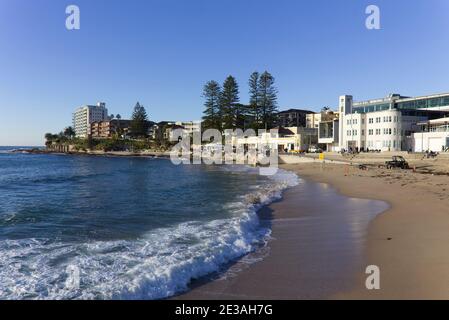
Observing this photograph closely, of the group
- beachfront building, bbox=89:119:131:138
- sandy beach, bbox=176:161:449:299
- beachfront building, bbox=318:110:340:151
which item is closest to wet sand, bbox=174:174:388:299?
sandy beach, bbox=176:161:449:299

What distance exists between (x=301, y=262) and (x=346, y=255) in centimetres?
123

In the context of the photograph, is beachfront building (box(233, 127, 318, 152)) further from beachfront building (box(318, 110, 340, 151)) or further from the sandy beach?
the sandy beach

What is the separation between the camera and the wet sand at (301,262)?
6613 millimetres

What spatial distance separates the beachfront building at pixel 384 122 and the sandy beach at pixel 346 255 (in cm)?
4442

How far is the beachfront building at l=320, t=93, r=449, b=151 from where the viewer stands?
5681cm

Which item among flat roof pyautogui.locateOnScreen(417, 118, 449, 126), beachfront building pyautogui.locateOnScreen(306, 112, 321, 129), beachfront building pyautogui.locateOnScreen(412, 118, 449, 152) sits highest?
beachfront building pyautogui.locateOnScreen(306, 112, 321, 129)

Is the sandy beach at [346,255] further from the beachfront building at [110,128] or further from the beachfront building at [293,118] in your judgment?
the beachfront building at [110,128]

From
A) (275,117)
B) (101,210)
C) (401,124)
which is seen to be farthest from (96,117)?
(101,210)

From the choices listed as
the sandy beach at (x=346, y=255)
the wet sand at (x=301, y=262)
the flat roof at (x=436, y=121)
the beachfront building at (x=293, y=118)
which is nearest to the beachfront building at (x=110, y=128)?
the beachfront building at (x=293, y=118)

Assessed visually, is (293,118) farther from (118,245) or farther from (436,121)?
(118,245)

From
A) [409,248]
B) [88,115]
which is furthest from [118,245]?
Answer: [88,115]

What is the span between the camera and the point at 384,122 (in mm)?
57656

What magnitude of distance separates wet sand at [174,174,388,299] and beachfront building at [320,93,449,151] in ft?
155
